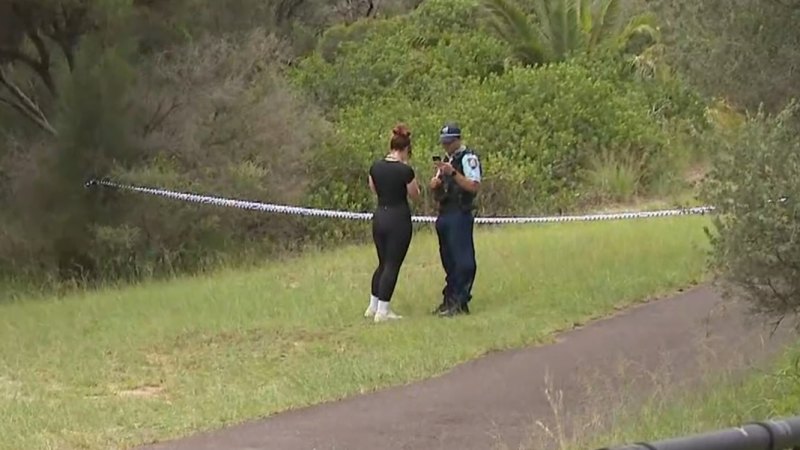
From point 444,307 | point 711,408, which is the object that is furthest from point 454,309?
point 711,408

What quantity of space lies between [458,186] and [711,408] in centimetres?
423

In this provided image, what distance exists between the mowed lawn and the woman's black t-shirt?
3.44ft

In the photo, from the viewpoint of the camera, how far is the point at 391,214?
38.1 feet

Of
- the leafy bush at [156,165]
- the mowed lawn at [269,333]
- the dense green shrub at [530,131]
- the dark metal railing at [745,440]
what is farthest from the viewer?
the dense green shrub at [530,131]

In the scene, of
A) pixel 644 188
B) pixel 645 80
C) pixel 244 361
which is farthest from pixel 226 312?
pixel 645 80

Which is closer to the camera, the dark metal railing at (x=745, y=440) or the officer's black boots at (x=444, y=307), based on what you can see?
the dark metal railing at (x=745, y=440)

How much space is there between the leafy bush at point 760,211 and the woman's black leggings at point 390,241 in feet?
13.7

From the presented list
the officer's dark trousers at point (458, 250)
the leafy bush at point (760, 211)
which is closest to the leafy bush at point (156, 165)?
the officer's dark trousers at point (458, 250)

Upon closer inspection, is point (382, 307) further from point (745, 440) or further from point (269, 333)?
point (745, 440)

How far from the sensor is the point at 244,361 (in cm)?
1020

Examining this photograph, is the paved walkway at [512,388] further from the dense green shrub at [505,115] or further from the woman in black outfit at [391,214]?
the dense green shrub at [505,115]

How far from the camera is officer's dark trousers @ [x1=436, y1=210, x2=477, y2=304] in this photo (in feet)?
38.8

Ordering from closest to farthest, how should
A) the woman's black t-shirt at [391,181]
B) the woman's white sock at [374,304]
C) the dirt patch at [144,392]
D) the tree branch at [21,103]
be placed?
the dirt patch at [144,392], the woman's black t-shirt at [391,181], the woman's white sock at [374,304], the tree branch at [21,103]

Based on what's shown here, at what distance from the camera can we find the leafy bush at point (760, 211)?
729 cm
